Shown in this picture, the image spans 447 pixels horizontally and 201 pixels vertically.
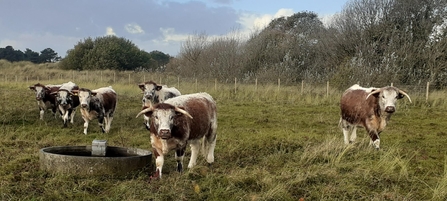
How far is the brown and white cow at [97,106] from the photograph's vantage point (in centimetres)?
1180

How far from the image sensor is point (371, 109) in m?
9.48

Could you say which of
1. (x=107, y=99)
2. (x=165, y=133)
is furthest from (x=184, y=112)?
(x=107, y=99)

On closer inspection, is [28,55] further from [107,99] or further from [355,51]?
[107,99]

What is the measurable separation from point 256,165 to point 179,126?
1797 mm

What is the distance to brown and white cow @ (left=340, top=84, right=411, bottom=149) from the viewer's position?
359 inches

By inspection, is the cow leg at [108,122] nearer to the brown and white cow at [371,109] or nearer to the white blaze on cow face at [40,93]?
Result: the white blaze on cow face at [40,93]

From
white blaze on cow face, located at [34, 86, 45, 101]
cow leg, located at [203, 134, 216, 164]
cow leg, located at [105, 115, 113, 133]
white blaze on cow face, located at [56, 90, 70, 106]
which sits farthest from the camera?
white blaze on cow face, located at [34, 86, 45, 101]

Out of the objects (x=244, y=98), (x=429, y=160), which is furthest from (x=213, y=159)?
(x=244, y=98)

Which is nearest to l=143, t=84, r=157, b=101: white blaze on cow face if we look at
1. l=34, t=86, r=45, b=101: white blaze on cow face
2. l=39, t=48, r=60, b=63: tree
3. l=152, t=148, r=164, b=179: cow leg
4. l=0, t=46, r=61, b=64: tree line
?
l=34, t=86, r=45, b=101: white blaze on cow face

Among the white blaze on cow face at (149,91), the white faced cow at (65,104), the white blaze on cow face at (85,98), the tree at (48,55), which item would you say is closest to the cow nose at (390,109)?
the white blaze on cow face at (149,91)

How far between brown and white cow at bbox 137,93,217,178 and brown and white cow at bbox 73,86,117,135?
4.93 metres

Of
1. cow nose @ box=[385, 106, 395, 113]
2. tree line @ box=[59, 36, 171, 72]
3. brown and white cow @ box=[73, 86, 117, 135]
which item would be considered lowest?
brown and white cow @ box=[73, 86, 117, 135]

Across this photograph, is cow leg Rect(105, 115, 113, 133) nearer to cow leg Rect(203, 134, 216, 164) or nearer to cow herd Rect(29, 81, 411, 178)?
cow herd Rect(29, 81, 411, 178)

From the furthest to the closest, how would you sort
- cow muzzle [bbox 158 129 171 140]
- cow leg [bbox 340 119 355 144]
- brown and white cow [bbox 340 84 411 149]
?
cow leg [bbox 340 119 355 144], brown and white cow [bbox 340 84 411 149], cow muzzle [bbox 158 129 171 140]
